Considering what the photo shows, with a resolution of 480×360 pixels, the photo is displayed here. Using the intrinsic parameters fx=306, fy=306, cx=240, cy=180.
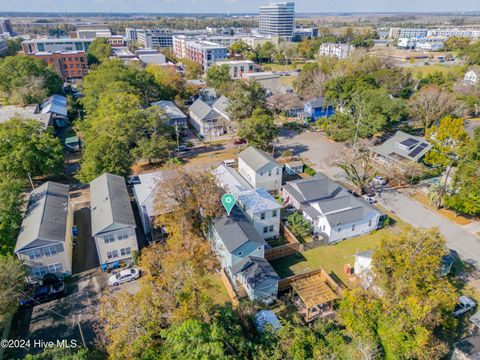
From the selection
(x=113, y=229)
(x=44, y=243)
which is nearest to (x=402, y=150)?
(x=113, y=229)

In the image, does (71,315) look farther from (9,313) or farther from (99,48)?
(99,48)

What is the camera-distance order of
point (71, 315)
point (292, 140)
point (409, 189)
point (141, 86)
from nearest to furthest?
point (71, 315) < point (409, 189) < point (292, 140) < point (141, 86)

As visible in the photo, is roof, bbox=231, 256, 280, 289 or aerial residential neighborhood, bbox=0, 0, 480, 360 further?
roof, bbox=231, 256, 280, 289

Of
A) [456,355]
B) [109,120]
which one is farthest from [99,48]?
[456,355]

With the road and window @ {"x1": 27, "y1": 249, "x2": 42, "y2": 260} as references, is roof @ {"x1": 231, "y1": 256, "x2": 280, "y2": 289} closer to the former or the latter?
window @ {"x1": 27, "y1": 249, "x2": 42, "y2": 260}

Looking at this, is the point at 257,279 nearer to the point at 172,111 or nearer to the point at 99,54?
the point at 172,111

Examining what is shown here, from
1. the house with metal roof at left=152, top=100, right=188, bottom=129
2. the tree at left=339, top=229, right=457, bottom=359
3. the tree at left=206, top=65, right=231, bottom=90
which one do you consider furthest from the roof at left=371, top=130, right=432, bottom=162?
the tree at left=206, top=65, right=231, bottom=90
